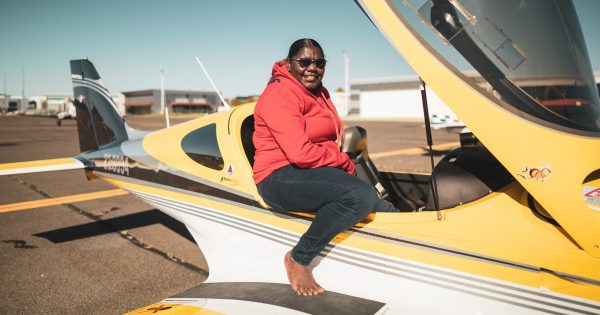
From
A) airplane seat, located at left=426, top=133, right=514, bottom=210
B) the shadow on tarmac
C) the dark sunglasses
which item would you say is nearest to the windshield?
airplane seat, located at left=426, top=133, right=514, bottom=210

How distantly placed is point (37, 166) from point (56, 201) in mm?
3005

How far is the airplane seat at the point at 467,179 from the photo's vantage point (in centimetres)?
192

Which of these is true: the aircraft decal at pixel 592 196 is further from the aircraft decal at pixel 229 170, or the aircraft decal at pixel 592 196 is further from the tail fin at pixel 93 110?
the tail fin at pixel 93 110

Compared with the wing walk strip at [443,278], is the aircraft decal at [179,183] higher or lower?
higher

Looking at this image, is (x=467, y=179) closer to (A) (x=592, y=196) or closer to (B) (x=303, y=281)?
(A) (x=592, y=196)

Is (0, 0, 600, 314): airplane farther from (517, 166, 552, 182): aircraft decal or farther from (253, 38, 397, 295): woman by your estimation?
(253, 38, 397, 295): woman

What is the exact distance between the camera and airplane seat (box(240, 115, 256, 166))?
2.85m

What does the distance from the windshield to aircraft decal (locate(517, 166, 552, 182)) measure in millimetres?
213

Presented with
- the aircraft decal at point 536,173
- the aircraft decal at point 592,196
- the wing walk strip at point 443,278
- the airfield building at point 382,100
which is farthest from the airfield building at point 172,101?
the aircraft decal at point 592,196

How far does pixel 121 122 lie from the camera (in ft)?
15.4

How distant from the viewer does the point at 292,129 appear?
2061 mm

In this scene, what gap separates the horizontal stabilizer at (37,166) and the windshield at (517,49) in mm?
3724

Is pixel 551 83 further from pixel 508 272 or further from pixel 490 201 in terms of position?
pixel 508 272

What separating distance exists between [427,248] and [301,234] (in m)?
0.79
